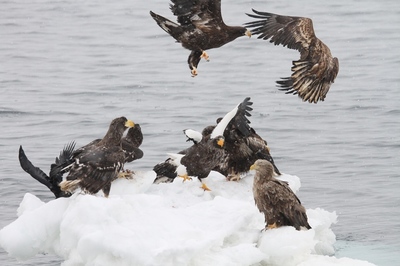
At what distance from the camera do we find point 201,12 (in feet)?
40.4

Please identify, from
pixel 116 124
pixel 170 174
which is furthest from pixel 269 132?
pixel 116 124

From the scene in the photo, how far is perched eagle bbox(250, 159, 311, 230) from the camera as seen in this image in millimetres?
10484

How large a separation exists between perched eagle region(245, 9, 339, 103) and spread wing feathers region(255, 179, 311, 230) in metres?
1.78

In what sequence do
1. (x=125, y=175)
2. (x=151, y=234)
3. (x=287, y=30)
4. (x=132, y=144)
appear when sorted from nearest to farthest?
(x=151, y=234), (x=125, y=175), (x=132, y=144), (x=287, y=30)

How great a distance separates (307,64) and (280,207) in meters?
2.19

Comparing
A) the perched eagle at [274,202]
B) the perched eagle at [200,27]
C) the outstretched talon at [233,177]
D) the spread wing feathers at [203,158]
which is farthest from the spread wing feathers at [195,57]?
the perched eagle at [274,202]

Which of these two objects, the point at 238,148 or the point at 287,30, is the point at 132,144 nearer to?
the point at 238,148

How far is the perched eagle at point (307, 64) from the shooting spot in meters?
12.2

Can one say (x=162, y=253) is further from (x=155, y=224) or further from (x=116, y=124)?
Result: (x=116, y=124)

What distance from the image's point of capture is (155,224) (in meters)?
10.1

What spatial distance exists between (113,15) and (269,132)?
11333mm

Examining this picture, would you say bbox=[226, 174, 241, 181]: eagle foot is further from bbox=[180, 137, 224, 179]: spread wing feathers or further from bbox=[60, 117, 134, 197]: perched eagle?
bbox=[60, 117, 134, 197]: perched eagle

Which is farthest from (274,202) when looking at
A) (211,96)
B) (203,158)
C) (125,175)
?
(211,96)

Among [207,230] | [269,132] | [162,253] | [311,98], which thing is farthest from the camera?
[269,132]
